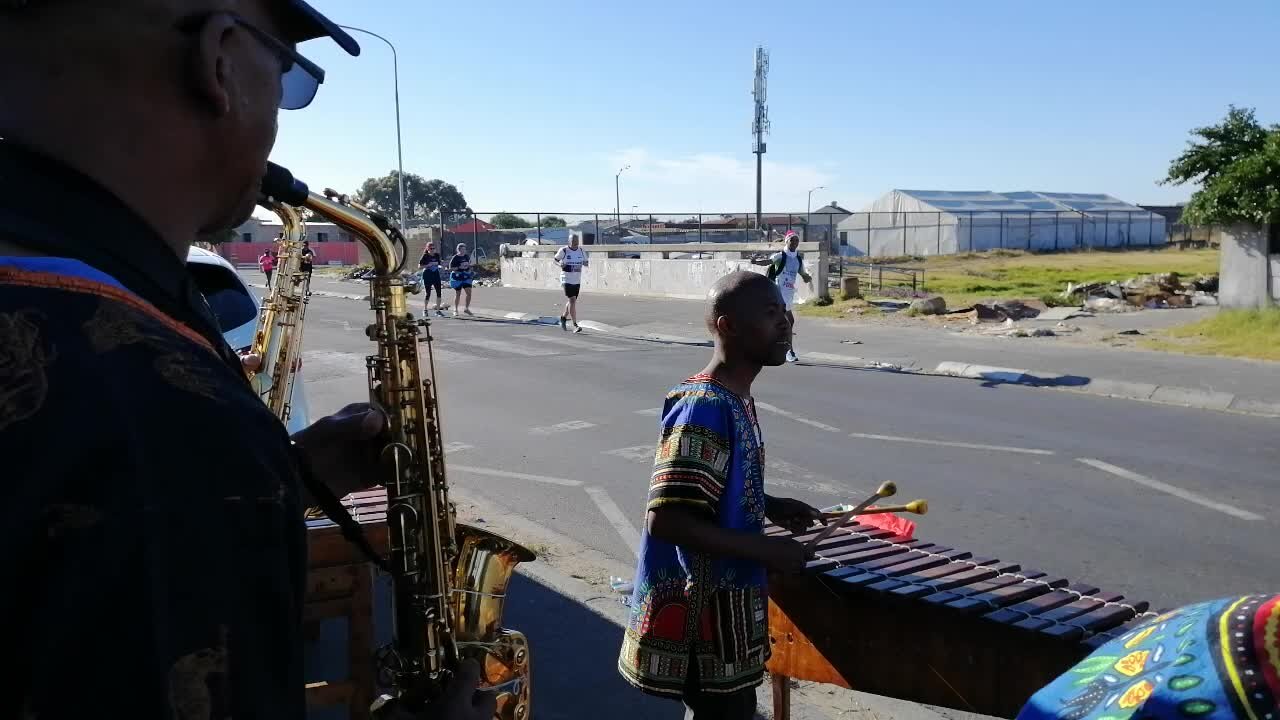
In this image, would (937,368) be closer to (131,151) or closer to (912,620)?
(912,620)

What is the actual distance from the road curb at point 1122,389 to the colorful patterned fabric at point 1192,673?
34.1 feet

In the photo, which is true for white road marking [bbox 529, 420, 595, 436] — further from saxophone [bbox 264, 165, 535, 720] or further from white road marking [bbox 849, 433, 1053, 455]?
saxophone [bbox 264, 165, 535, 720]

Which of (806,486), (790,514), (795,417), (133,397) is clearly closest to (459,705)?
(133,397)

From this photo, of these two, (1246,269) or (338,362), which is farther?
(1246,269)

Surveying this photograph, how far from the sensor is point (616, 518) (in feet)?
23.4

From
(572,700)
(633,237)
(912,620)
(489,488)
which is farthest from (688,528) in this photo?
(633,237)

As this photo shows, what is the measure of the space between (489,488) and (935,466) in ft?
11.9

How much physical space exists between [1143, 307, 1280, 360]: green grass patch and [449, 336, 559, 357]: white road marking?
31.0 ft

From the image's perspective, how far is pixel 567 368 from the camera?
1459 centimetres

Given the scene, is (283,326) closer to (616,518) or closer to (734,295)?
(734,295)

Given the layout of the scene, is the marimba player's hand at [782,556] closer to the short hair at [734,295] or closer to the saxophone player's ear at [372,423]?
the short hair at [734,295]

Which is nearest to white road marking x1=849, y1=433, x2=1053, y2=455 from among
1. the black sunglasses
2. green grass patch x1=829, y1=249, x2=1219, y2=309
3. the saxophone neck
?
the saxophone neck

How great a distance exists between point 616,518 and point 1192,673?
5.66 meters

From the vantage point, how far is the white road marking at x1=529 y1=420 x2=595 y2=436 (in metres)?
10.1
